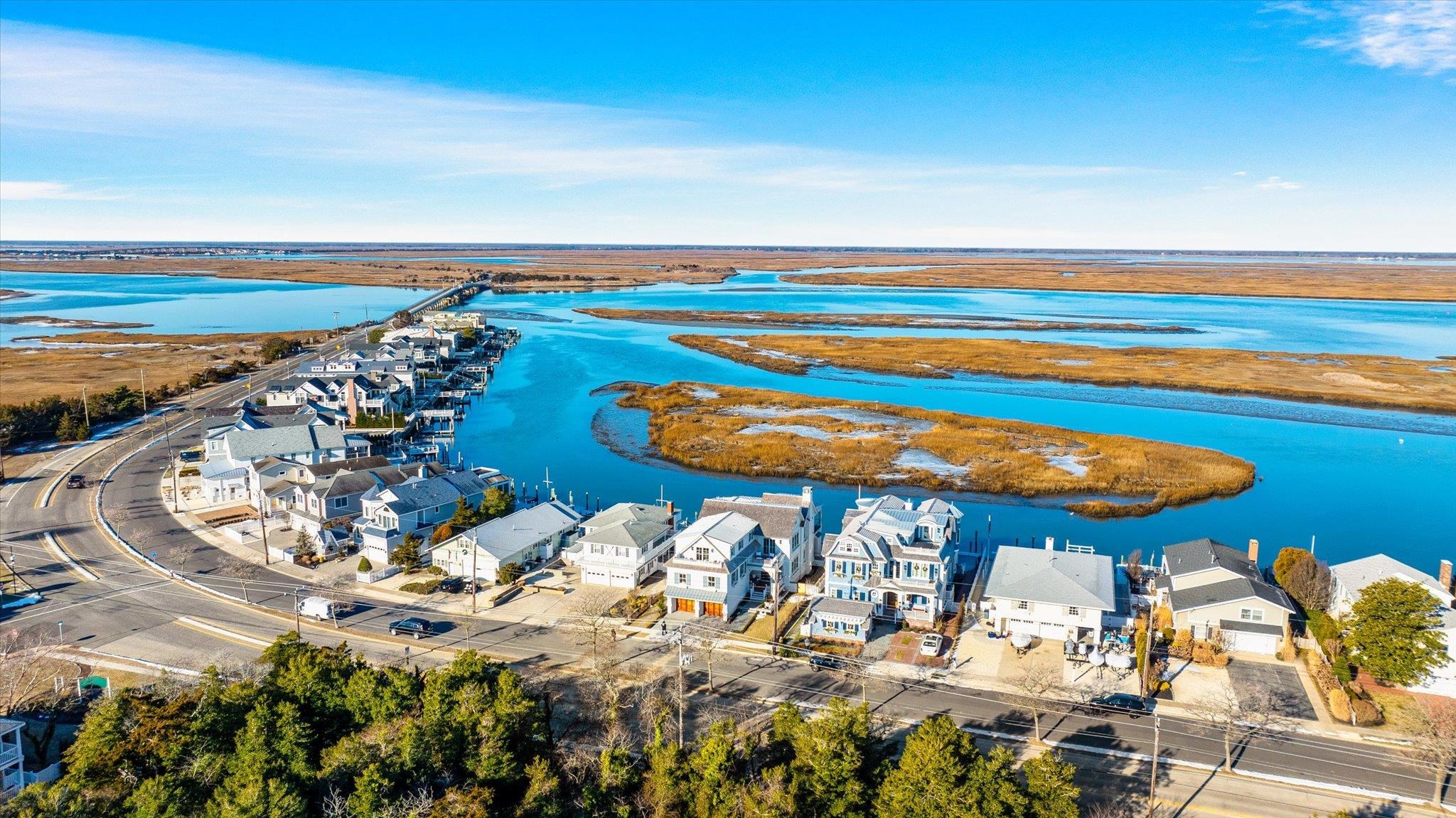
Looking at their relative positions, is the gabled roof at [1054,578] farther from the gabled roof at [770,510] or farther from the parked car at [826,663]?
the gabled roof at [770,510]

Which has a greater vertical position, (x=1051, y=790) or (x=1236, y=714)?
(x=1051, y=790)

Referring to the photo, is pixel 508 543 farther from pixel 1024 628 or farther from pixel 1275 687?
pixel 1275 687

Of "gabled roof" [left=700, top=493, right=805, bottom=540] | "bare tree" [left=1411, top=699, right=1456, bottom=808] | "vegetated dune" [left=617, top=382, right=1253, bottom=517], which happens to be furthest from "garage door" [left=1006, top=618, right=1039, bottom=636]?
"vegetated dune" [left=617, top=382, right=1253, bottom=517]

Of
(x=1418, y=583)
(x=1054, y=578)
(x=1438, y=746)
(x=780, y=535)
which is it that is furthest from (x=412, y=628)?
(x=1418, y=583)

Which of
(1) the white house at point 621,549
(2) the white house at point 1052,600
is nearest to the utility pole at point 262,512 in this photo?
(1) the white house at point 621,549

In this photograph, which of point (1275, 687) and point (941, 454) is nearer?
point (1275, 687)
